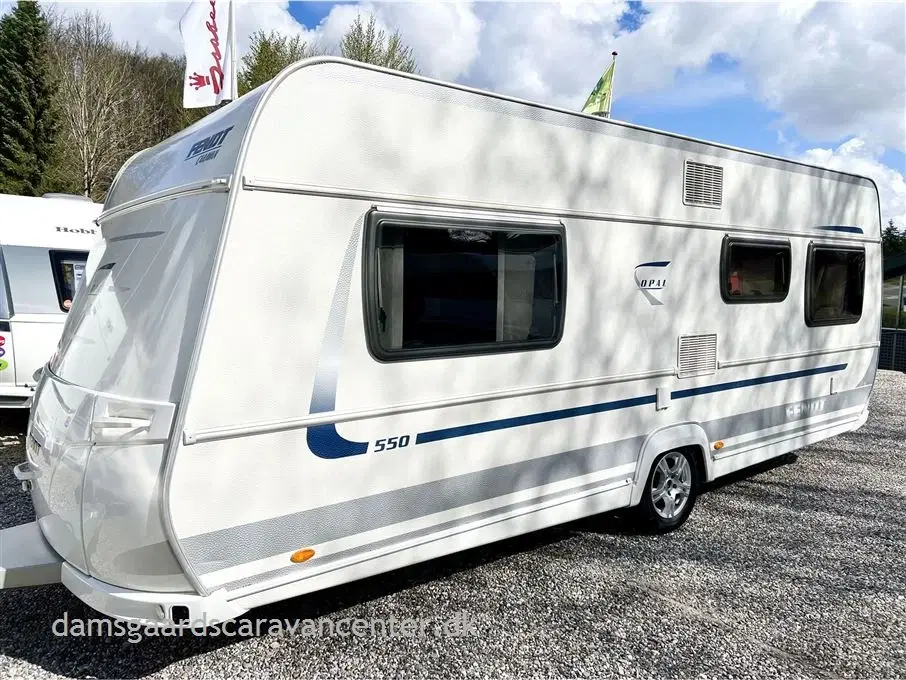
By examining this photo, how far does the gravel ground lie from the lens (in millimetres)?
3018

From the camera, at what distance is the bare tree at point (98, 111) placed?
20953 mm

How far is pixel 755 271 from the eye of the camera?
4.85m

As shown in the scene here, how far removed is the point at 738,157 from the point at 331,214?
3335mm

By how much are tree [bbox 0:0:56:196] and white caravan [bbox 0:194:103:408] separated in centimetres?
2044

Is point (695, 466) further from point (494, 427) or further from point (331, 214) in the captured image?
point (331, 214)

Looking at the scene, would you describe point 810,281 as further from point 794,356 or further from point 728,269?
point 728,269

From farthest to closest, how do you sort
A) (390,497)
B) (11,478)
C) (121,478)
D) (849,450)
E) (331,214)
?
(849,450), (11,478), (390,497), (331,214), (121,478)

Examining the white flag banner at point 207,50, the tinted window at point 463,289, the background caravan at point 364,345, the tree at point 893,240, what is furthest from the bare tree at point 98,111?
the tree at point 893,240

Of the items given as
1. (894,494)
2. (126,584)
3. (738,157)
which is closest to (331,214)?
(126,584)

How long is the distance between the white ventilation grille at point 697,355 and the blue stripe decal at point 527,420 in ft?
1.22

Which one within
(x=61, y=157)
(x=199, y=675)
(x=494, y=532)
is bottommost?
(x=199, y=675)

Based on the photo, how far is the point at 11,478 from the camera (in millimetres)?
5551

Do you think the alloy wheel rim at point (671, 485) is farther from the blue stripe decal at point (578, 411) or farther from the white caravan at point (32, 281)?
the white caravan at point (32, 281)

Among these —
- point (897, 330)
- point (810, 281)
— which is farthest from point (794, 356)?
point (897, 330)
